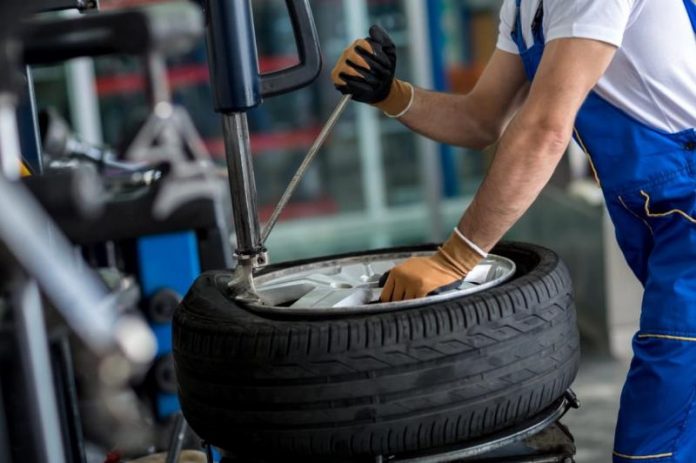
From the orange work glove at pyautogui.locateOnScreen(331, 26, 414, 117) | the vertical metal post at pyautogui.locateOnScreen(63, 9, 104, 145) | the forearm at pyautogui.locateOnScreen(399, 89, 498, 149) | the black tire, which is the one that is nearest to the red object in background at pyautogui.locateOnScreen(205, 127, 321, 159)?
the vertical metal post at pyautogui.locateOnScreen(63, 9, 104, 145)

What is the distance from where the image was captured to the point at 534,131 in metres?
1.43

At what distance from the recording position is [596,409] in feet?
10.6

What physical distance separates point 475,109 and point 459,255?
22.1 inches

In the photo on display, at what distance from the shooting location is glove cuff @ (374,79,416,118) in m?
1.87

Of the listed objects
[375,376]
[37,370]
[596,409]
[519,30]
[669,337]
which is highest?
[519,30]

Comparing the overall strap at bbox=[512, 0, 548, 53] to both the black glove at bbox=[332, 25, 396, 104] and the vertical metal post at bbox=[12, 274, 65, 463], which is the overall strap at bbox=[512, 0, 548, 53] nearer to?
the black glove at bbox=[332, 25, 396, 104]

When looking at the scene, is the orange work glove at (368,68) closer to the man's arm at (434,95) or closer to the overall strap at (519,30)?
the man's arm at (434,95)

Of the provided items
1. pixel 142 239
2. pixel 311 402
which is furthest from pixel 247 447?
pixel 142 239

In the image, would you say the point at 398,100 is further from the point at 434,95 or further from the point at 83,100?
the point at 83,100

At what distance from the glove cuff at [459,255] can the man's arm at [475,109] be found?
1.68 feet

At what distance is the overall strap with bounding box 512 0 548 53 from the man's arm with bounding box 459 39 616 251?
0.52 ft

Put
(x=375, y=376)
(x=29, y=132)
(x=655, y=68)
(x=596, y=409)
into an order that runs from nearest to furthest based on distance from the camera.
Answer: (x=375, y=376) < (x=655, y=68) < (x=29, y=132) < (x=596, y=409)

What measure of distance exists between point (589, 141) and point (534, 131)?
0.21m

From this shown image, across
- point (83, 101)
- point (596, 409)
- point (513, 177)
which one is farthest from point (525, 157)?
point (83, 101)
